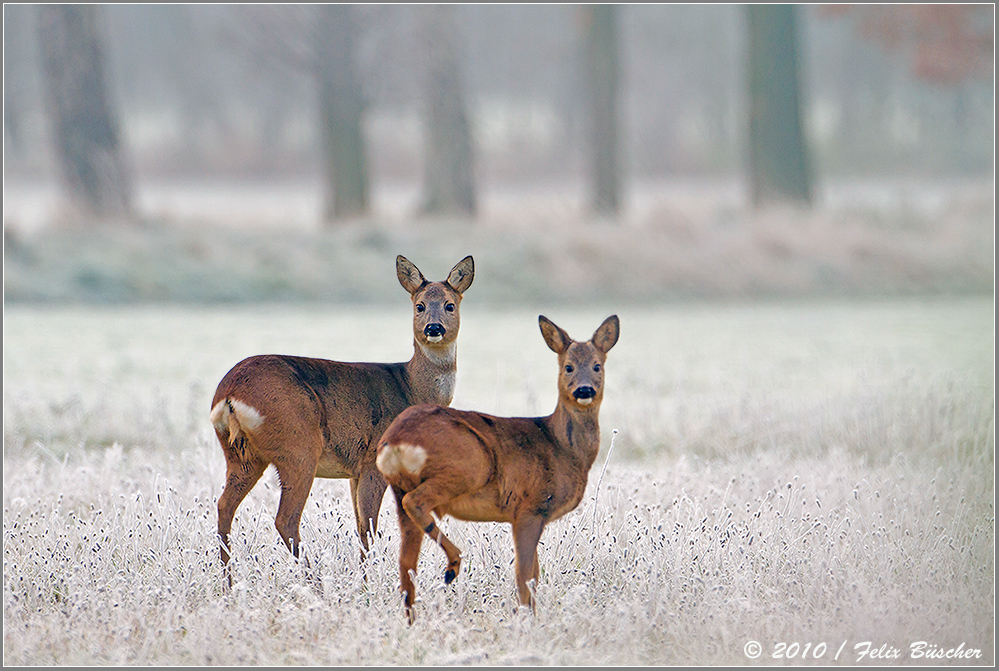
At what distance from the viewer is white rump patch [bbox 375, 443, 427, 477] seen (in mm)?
3488

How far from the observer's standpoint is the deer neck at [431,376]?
421cm

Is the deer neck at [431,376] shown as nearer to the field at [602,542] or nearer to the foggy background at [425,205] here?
the field at [602,542]

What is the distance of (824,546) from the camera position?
486 centimetres

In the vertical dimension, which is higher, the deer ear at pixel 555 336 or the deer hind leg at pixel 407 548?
the deer ear at pixel 555 336

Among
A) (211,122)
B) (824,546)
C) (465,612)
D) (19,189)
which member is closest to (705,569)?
(824,546)

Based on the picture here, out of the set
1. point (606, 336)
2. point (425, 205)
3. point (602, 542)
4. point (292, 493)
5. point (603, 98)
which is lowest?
point (602, 542)

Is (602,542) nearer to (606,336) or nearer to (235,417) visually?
(606,336)

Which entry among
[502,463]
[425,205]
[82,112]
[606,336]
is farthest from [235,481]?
[425,205]

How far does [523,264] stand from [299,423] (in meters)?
10.8

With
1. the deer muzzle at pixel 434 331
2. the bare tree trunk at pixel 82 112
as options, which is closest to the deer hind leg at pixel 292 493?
the deer muzzle at pixel 434 331

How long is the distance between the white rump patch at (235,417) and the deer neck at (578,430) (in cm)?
100

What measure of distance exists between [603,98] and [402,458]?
1551 cm

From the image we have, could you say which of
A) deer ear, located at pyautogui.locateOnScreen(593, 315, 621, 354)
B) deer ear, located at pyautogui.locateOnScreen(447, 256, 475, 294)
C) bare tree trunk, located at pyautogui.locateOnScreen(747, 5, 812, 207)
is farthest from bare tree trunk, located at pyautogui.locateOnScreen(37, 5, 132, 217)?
deer ear, located at pyautogui.locateOnScreen(593, 315, 621, 354)

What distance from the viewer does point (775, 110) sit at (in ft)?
58.8
